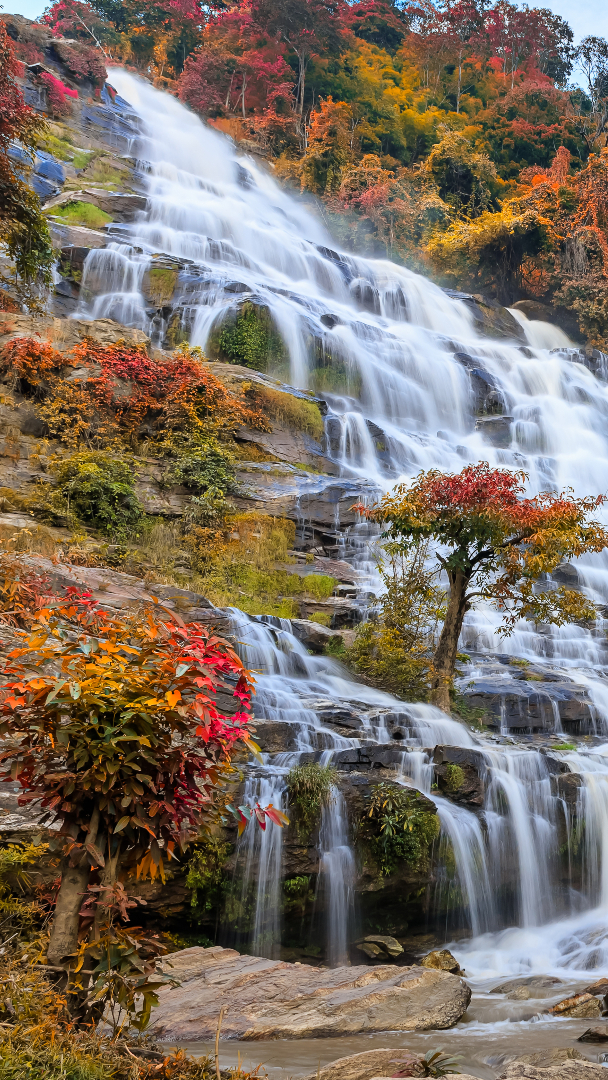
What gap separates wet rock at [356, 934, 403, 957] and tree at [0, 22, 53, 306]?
27.1ft

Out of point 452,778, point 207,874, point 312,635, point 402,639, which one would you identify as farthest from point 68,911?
point 402,639

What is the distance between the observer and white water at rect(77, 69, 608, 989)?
27.4 feet

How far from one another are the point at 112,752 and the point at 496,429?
75.3ft

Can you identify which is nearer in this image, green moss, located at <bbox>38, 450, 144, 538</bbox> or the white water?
the white water

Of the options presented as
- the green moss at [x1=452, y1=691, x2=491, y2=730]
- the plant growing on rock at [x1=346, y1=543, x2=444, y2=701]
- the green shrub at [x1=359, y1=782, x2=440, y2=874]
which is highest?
the plant growing on rock at [x1=346, y1=543, x2=444, y2=701]

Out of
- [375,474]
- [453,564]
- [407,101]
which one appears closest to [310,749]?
[453,564]

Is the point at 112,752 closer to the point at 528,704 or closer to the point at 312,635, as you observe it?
the point at 312,635

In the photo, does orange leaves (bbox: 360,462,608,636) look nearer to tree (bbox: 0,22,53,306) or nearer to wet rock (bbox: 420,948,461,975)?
wet rock (bbox: 420,948,461,975)

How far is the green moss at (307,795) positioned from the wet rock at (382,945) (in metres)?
1.19

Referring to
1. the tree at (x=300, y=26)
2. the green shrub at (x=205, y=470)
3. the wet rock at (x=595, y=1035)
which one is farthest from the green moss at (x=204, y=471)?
the tree at (x=300, y=26)

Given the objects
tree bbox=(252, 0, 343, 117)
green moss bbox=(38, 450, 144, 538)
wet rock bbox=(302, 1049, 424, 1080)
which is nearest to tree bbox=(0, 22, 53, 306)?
green moss bbox=(38, 450, 144, 538)

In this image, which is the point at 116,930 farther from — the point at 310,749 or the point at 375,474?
the point at 375,474

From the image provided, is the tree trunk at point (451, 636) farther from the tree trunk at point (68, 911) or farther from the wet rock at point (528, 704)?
the tree trunk at point (68, 911)

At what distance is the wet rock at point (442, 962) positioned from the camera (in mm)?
6914
